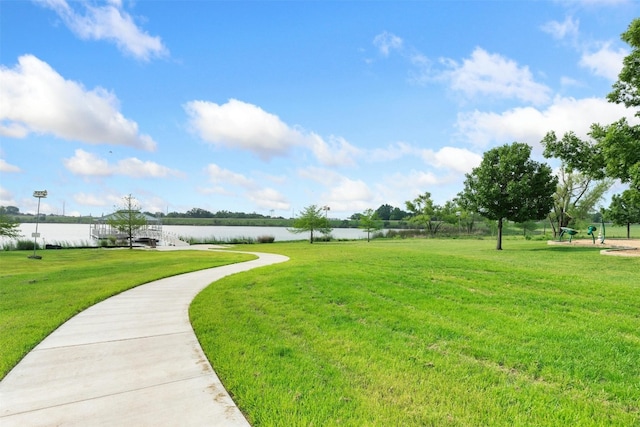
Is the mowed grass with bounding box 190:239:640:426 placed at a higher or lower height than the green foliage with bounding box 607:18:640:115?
lower

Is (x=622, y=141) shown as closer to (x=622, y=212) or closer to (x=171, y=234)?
(x=622, y=212)

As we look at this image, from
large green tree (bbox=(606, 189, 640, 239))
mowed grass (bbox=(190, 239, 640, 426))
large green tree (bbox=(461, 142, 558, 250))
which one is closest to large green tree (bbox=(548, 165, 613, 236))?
large green tree (bbox=(606, 189, 640, 239))

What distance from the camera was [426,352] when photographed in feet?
13.0

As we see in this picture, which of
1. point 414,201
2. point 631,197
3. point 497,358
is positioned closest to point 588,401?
point 497,358

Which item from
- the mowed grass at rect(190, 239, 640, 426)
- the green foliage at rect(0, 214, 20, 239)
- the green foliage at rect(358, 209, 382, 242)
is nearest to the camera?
the mowed grass at rect(190, 239, 640, 426)

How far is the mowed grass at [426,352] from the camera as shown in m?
2.76

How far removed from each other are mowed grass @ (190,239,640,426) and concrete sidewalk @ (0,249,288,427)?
26 centimetres

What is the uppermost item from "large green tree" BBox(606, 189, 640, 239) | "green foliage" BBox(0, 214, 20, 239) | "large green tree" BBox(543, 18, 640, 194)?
"large green tree" BBox(543, 18, 640, 194)

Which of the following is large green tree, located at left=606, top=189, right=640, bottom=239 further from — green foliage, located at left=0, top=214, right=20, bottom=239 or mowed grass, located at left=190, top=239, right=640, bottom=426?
green foliage, located at left=0, top=214, right=20, bottom=239

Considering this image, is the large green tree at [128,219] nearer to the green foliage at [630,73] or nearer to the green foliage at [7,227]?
the green foliage at [7,227]

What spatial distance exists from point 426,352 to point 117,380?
317 centimetres

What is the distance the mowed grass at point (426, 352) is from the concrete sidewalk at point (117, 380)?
0.26m

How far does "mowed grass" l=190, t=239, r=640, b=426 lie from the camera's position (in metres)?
2.76

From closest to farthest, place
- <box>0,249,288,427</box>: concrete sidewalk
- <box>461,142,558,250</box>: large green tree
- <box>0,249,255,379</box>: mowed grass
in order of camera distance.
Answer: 1. <box>0,249,288,427</box>: concrete sidewalk
2. <box>0,249,255,379</box>: mowed grass
3. <box>461,142,558,250</box>: large green tree
